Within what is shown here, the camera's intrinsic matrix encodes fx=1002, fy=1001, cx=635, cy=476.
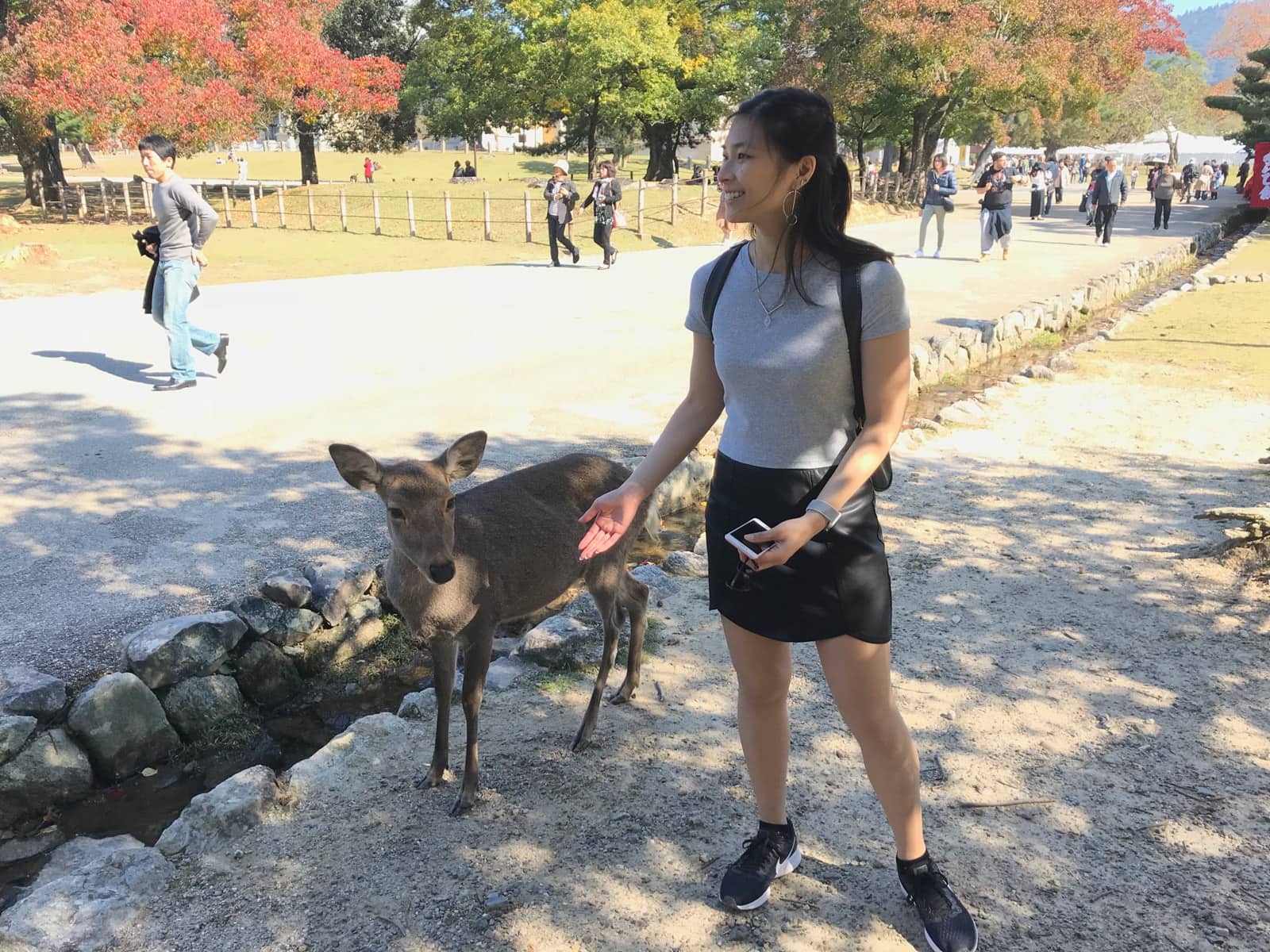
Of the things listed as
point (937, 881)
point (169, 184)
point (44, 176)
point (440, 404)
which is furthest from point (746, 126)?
point (44, 176)

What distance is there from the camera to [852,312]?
2.38 metres

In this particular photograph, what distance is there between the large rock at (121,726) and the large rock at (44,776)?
62 millimetres

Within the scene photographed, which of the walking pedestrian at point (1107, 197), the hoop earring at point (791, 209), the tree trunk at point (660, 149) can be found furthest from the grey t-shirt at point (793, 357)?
the tree trunk at point (660, 149)

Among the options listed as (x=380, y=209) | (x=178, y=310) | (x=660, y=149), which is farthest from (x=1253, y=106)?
(x=178, y=310)

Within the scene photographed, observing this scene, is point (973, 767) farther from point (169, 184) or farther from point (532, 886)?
point (169, 184)

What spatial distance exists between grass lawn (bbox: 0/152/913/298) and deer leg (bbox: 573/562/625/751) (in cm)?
1368

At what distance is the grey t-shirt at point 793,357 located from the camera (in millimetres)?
2381

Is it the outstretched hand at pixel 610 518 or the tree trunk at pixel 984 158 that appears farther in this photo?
the tree trunk at pixel 984 158

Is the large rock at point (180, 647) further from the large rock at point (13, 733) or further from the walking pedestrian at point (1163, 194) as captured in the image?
the walking pedestrian at point (1163, 194)

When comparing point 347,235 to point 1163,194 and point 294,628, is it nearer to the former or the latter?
point 1163,194

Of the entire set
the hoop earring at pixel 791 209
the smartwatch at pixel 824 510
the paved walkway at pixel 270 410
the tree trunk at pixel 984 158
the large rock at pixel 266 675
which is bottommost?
the large rock at pixel 266 675

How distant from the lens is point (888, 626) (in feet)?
8.38

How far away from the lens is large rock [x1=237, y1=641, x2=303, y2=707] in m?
4.56

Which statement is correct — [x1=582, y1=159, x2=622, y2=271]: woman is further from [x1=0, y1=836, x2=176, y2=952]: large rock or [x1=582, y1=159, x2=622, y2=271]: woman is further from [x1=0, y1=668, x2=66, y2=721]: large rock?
[x1=0, y1=836, x2=176, y2=952]: large rock
